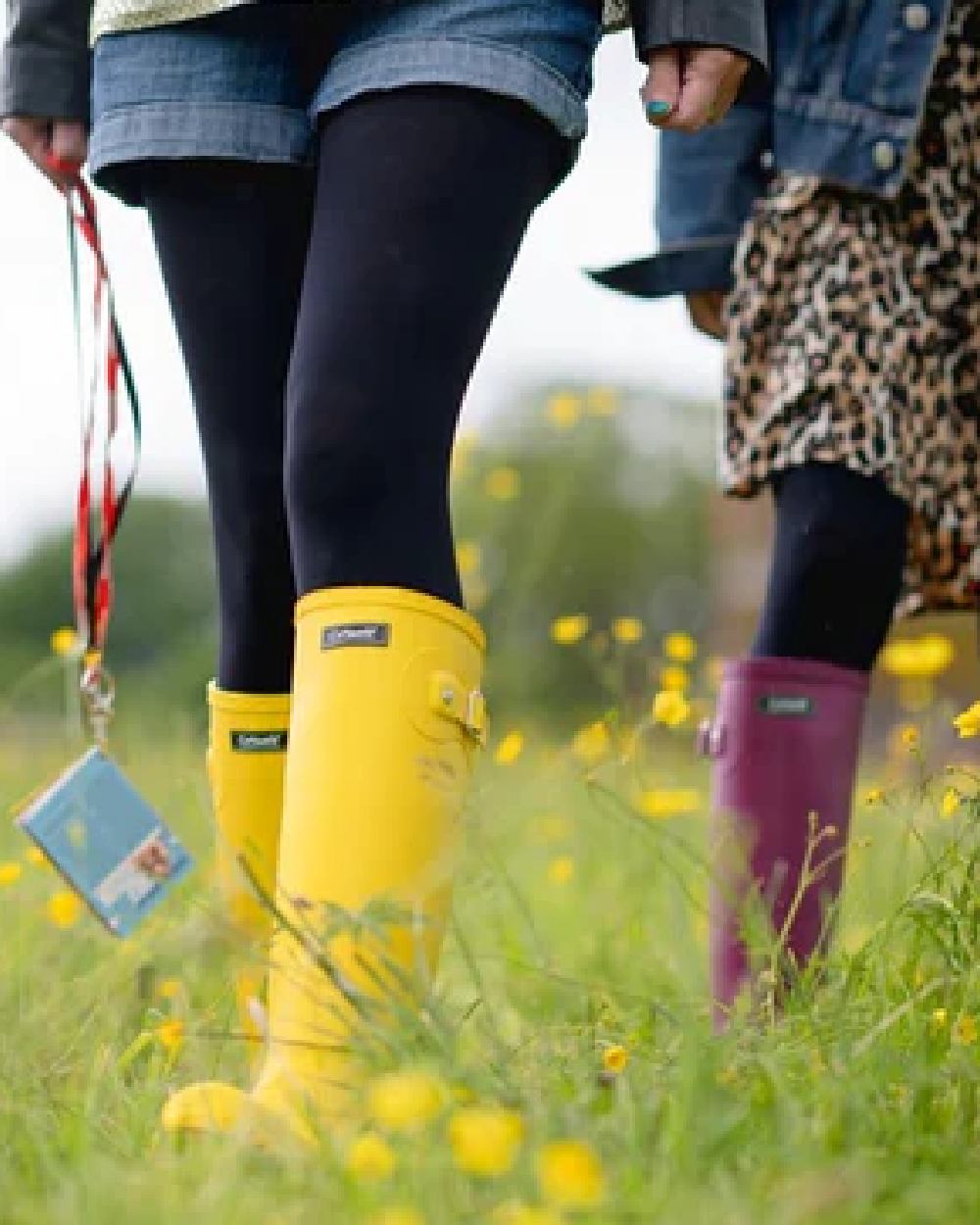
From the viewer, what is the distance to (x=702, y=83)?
141 centimetres

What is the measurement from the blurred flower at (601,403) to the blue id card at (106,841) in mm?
1566

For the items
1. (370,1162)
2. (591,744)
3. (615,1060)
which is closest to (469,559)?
(591,744)

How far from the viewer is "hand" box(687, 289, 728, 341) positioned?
81.9 inches

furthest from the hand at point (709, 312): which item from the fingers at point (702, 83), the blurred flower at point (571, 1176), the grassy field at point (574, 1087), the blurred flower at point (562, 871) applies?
the blurred flower at point (571, 1176)

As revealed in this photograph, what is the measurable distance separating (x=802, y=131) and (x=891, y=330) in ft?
0.71

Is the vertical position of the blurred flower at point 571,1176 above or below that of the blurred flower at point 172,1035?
above

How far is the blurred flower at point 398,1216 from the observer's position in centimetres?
86

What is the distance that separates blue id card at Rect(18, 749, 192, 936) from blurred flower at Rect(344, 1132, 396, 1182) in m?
0.73

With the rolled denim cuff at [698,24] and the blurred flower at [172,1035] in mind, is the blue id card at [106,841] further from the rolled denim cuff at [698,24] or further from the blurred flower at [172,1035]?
the rolled denim cuff at [698,24]

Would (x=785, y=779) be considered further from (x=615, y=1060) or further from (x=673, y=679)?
(x=615, y=1060)

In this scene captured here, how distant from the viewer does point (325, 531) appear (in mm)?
1349

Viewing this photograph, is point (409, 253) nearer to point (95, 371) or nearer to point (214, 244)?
point (214, 244)

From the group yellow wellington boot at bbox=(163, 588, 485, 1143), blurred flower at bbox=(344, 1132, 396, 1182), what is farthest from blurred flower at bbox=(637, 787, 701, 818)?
blurred flower at bbox=(344, 1132, 396, 1182)

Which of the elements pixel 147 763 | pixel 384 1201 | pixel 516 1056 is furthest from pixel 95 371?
pixel 147 763
